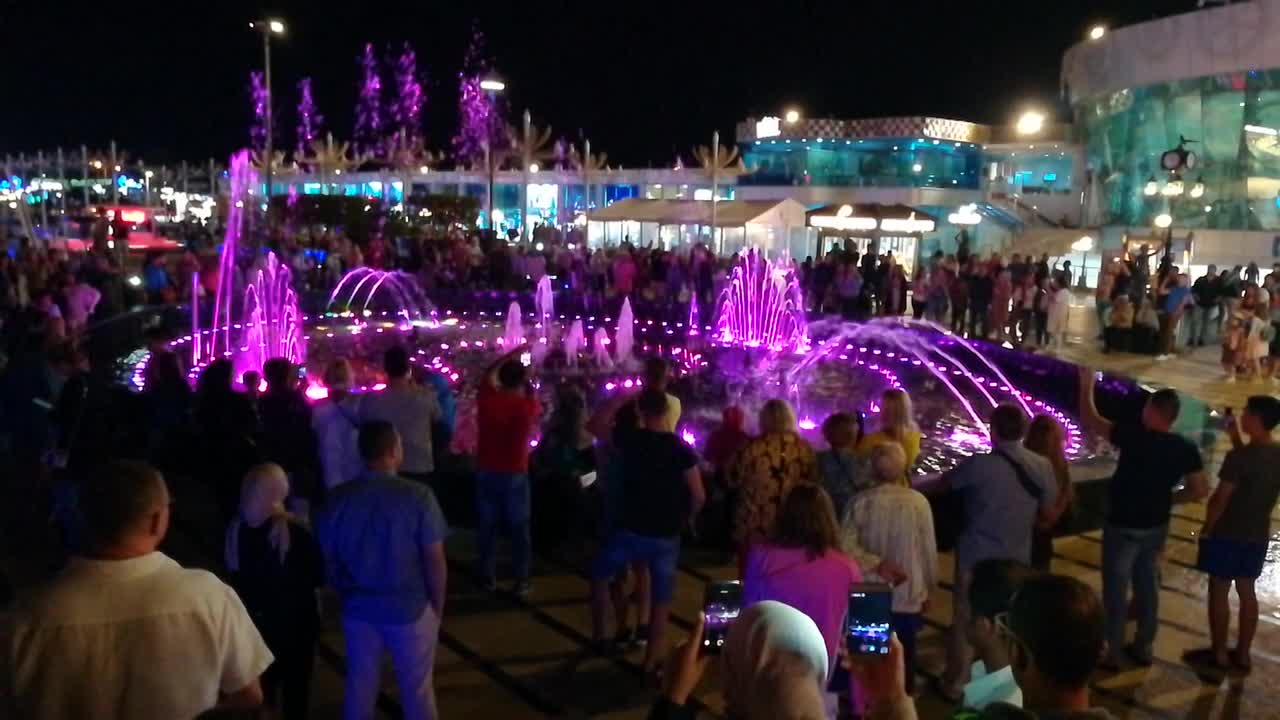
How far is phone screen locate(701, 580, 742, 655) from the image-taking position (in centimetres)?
270

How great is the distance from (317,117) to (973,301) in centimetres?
9246

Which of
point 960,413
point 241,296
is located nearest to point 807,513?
point 960,413

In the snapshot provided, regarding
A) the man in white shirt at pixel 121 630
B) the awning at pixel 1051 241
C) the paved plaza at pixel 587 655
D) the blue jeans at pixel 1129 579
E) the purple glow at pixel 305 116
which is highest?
the purple glow at pixel 305 116

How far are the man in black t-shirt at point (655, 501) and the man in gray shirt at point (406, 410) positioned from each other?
155 cm

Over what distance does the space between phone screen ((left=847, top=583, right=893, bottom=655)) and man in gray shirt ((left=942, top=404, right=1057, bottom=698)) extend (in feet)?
8.73

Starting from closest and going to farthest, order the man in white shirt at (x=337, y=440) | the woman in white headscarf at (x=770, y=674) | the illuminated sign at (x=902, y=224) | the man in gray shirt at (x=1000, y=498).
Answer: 1. the woman in white headscarf at (x=770, y=674)
2. the man in gray shirt at (x=1000, y=498)
3. the man in white shirt at (x=337, y=440)
4. the illuminated sign at (x=902, y=224)

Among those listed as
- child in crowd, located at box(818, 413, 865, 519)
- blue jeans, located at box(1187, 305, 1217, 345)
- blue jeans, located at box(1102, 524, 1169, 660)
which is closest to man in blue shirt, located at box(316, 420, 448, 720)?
child in crowd, located at box(818, 413, 865, 519)

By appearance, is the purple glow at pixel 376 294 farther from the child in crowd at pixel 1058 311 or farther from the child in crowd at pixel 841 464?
the child in crowd at pixel 841 464

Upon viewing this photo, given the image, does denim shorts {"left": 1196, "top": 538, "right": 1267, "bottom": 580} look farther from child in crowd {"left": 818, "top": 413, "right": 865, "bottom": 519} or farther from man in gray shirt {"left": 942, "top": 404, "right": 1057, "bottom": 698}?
child in crowd {"left": 818, "top": 413, "right": 865, "bottom": 519}

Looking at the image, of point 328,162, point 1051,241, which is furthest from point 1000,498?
point 328,162

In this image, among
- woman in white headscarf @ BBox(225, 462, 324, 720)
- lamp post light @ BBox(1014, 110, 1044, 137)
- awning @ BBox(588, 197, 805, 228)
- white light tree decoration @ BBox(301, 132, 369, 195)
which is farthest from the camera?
white light tree decoration @ BBox(301, 132, 369, 195)

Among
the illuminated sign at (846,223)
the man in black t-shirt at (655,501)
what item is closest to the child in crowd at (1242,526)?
the man in black t-shirt at (655,501)

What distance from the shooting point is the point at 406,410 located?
6695mm

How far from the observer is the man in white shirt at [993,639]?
2.93 metres
